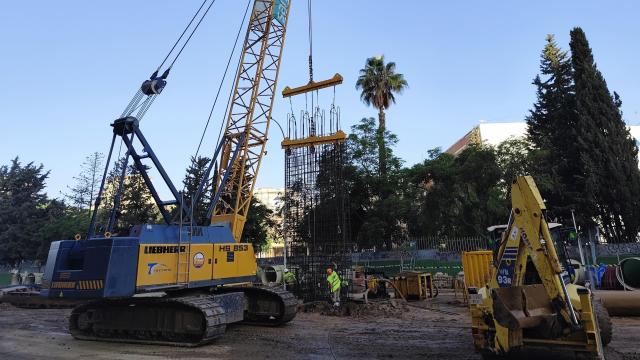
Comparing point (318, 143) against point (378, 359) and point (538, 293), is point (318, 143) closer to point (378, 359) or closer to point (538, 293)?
point (378, 359)

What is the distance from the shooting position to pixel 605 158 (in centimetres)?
3075

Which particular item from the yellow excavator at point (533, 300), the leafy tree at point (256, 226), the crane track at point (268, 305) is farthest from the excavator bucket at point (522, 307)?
the leafy tree at point (256, 226)

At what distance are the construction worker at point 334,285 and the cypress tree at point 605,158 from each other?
24141 mm

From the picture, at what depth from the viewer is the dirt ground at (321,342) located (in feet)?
28.3

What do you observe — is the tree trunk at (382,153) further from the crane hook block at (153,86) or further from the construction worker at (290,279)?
the crane hook block at (153,86)

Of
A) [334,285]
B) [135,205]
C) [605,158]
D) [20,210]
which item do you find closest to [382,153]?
[605,158]

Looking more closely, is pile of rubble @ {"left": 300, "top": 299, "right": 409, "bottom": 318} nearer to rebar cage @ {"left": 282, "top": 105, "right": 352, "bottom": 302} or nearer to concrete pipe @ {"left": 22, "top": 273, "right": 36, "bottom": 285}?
rebar cage @ {"left": 282, "top": 105, "right": 352, "bottom": 302}

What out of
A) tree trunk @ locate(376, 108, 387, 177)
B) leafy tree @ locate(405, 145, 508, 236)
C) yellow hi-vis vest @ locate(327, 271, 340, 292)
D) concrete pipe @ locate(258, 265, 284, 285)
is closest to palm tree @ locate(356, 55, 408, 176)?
tree trunk @ locate(376, 108, 387, 177)

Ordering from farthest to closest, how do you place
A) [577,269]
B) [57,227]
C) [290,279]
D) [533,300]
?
[57,227] < [290,279] < [577,269] < [533,300]

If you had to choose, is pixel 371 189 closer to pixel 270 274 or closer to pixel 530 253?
pixel 270 274

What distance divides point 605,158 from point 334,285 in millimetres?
25974

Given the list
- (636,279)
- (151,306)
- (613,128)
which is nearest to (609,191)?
(613,128)

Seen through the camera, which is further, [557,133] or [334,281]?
[557,133]

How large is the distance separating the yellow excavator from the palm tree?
32816 mm
